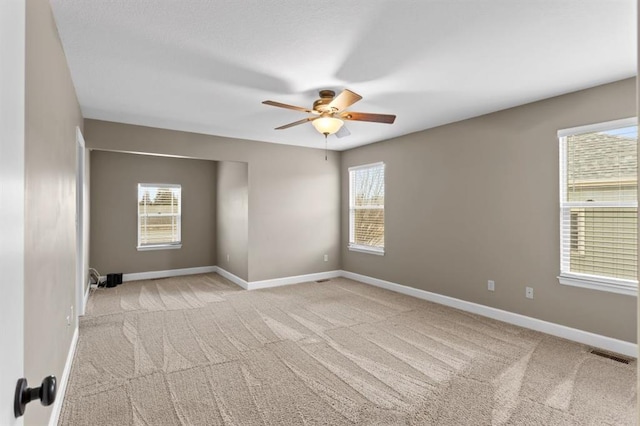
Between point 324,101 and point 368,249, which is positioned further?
point 368,249

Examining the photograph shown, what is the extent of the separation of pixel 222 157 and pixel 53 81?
3.23 metres

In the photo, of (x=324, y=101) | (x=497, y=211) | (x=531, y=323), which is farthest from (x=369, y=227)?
(x=324, y=101)

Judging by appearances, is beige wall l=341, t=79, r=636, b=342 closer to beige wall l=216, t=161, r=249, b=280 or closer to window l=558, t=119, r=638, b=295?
window l=558, t=119, r=638, b=295

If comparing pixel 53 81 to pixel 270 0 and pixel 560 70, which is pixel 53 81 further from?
pixel 560 70

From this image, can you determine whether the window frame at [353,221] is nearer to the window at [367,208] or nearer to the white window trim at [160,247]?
the window at [367,208]

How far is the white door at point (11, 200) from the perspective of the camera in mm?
618

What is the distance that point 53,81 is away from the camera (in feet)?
7.16

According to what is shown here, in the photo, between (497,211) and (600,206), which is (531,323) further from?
(600,206)

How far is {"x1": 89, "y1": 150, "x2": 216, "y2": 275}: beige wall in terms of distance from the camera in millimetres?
6004

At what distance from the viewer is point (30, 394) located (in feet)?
2.42

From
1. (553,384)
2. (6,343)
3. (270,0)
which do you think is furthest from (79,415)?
(553,384)

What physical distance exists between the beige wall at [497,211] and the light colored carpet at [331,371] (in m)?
0.40

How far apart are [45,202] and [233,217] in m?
4.28

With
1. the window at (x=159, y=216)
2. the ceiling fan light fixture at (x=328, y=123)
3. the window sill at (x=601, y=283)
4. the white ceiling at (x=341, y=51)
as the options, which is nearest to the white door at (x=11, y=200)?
the white ceiling at (x=341, y=51)
